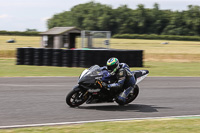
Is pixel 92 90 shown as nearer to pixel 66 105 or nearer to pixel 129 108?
pixel 66 105

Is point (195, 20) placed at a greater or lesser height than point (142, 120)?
greater

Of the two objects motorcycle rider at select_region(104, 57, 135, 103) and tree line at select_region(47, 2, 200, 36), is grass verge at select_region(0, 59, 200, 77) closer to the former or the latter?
motorcycle rider at select_region(104, 57, 135, 103)

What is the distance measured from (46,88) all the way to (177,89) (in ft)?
15.8

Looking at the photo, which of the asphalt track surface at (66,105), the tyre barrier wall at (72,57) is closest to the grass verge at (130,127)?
the asphalt track surface at (66,105)

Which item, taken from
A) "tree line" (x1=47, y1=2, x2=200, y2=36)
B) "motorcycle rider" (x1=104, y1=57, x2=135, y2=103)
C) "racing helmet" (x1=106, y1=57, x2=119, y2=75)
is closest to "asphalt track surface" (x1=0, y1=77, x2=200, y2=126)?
"motorcycle rider" (x1=104, y1=57, x2=135, y2=103)

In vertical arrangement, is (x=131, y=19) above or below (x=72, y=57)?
above

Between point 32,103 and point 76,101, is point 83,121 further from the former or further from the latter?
point 32,103

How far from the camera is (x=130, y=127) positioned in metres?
6.45

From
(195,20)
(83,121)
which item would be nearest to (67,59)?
(83,121)

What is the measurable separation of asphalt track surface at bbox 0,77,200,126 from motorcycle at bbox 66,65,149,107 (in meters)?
0.24

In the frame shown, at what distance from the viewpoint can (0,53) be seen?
30.5m

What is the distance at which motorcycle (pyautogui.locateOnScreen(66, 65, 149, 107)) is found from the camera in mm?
8250

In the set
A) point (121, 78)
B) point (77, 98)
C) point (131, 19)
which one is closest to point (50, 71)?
point (77, 98)

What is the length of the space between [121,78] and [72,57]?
37.8ft
